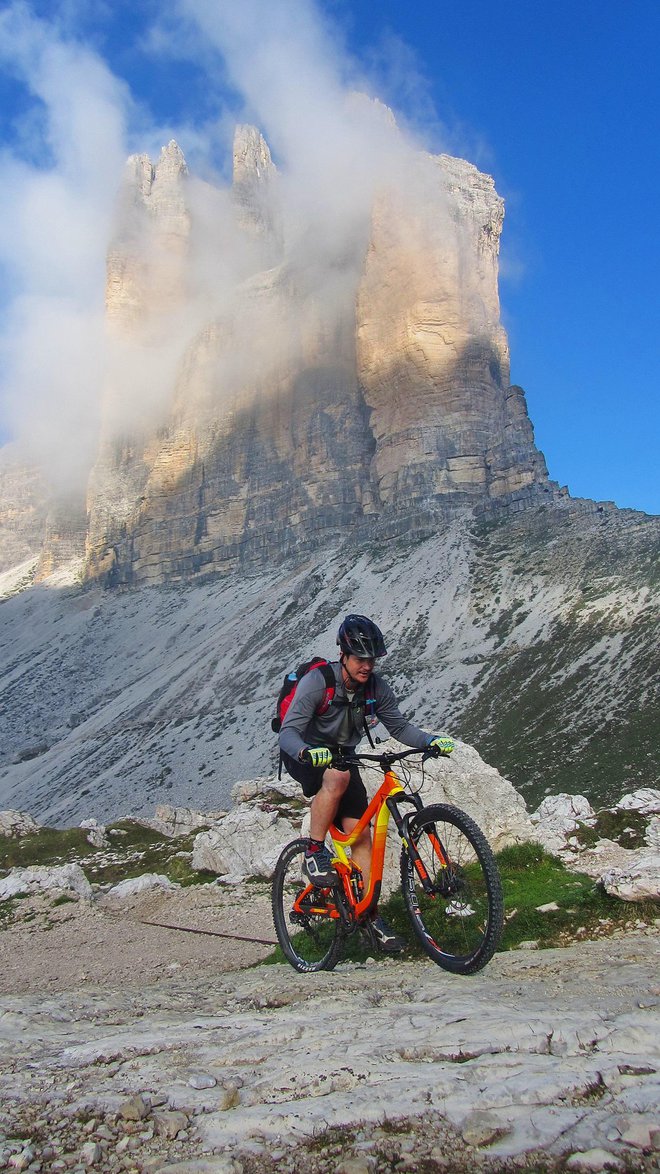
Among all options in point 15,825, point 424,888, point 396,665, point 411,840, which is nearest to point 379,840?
point 411,840

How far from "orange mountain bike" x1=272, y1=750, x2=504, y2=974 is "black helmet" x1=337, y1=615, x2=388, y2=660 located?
78 cm

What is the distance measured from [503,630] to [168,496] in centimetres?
8107

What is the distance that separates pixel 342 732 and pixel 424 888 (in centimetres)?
127

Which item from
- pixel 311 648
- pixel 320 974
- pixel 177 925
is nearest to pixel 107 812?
pixel 311 648

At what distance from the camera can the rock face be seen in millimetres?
98125

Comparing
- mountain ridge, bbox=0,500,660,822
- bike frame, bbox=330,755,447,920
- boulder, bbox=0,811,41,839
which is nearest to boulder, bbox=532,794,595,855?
bike frame, bbox=330,755,447,920

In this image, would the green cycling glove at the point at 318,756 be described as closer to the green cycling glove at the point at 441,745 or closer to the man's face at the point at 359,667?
the man's face at the point at 359,667

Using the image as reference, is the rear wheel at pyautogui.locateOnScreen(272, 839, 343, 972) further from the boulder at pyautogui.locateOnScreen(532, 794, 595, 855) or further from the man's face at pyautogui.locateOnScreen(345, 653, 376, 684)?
the boulder at pyautogui.locateOnScreen(532, 794, 595, 855)

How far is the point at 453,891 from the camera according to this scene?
484cm

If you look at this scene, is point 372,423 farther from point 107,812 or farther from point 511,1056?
point 511,1056

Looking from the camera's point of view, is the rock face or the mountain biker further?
the rock face

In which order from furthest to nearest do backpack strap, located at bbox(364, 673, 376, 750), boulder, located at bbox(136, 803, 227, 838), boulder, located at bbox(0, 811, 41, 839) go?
boulder, located at bbox(0, 811, 41, 839) < boulder, located at bbox(136, 803, 227, 838) < backpack strap, located at bbox(364, 673, 376, 750)

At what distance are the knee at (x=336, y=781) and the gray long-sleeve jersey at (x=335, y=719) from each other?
231 millimetres

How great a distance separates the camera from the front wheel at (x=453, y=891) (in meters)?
4.56
